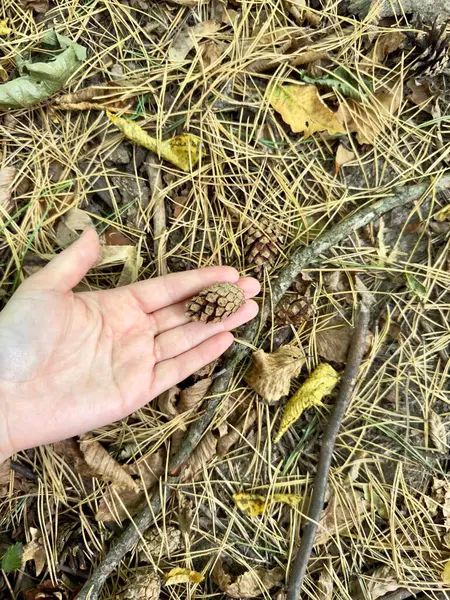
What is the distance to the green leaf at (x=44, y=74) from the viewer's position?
1.99 meters

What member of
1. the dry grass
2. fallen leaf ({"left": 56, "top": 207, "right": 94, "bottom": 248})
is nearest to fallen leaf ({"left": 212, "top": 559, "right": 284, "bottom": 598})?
the dry grass

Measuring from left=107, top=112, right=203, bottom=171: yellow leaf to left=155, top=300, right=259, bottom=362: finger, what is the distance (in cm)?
68

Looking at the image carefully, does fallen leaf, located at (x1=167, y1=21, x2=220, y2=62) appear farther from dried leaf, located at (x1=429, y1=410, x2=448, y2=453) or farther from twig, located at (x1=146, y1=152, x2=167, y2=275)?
dried leaf, located at (x1=429, y1=410, x2=448, y2=453)

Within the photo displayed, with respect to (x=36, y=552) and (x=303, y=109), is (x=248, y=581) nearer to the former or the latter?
(x=36, y=552)

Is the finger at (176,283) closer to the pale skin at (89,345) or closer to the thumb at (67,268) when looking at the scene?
the pale skin at (89,345)

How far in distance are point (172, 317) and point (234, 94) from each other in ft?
3.36

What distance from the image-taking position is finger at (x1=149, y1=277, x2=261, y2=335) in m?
2.02

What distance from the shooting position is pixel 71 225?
209 centimetres

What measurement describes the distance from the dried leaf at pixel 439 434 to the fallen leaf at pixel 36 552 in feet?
5.77

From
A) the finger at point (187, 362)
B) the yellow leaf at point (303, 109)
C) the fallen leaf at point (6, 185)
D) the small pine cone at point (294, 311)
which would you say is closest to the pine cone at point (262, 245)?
the small pine cone at point (294, 311)

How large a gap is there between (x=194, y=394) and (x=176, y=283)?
0.49m

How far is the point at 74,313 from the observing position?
186 centimetres

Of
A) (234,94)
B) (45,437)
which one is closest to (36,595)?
(45,437)

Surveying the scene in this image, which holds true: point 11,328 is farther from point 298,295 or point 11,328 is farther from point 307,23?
point 307,23
